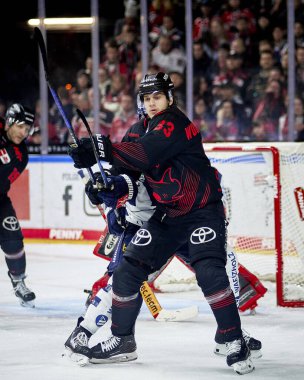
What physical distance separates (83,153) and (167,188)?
1.24 feet

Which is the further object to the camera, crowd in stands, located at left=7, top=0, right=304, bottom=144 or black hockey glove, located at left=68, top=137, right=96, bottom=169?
crowd in stands, located at left=7, top=0, right=304, bottom=144

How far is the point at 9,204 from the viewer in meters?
6.02

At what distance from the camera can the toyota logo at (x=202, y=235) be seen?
4.02m

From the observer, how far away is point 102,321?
4223 mm

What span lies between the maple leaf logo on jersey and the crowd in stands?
14.6ft

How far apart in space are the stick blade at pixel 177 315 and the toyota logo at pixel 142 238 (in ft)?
4.00

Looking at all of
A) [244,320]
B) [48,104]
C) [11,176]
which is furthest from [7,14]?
[244,320]

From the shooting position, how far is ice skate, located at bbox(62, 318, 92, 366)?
4160mm

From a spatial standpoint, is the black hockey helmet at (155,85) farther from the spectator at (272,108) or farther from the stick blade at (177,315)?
the spectator at (272,108)

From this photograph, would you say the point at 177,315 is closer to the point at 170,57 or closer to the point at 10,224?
the point at 10,224

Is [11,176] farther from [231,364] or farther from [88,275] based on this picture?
[231,364]

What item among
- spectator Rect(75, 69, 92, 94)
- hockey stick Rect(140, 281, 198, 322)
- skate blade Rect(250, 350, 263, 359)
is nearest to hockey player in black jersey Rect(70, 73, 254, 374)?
skate blade Rect(250, 350, 263, 359)

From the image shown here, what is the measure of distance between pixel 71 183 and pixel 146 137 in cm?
505

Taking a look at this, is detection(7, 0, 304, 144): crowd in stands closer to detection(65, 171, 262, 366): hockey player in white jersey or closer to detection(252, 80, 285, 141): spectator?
detection(252, 80, 285, 141): spectator
